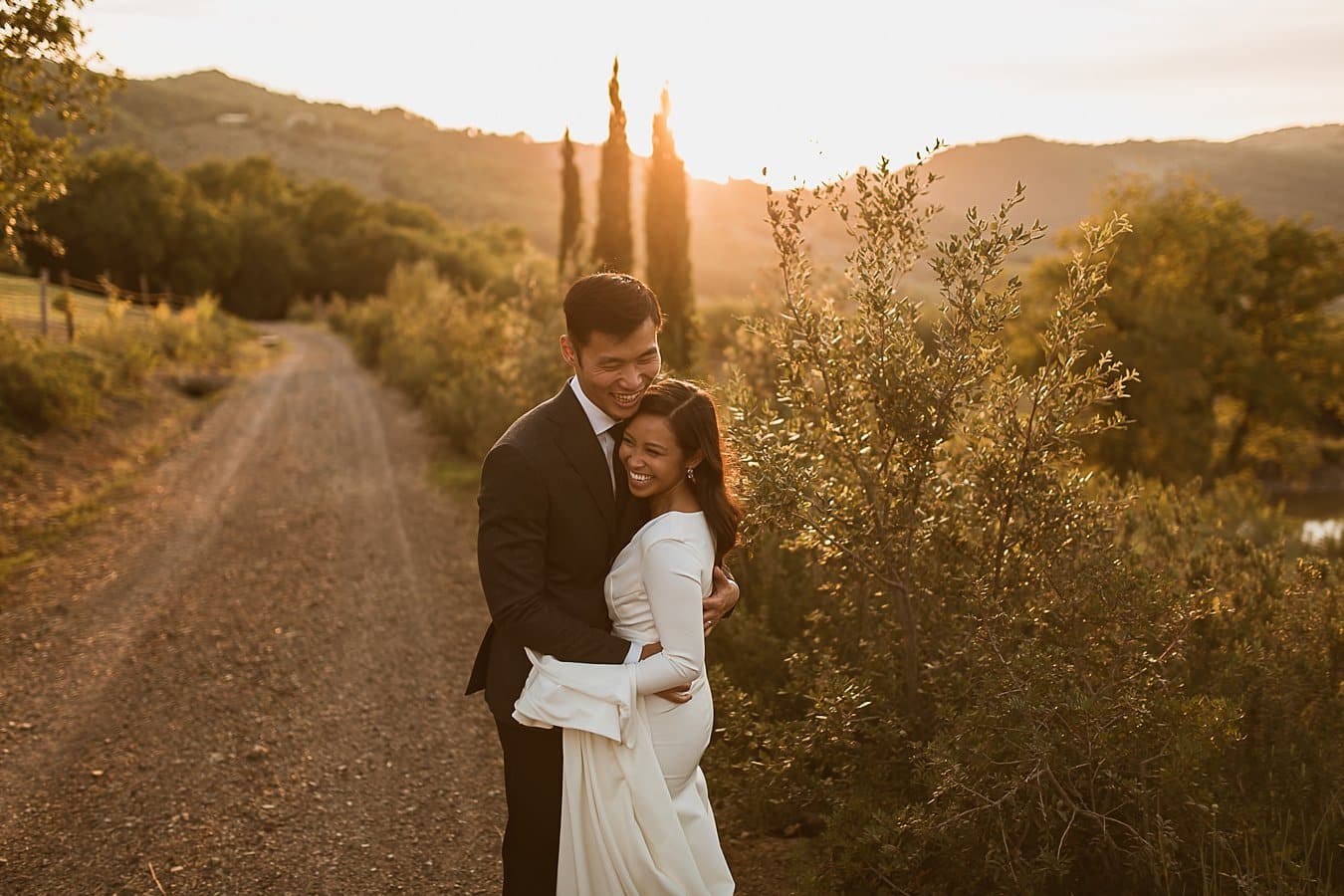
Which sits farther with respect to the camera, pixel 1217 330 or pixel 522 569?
pixel 1217 330

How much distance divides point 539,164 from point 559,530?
491 feet

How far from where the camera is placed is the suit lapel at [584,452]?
2.86m

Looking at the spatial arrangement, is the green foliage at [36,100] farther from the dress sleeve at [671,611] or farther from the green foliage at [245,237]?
the green foliage at [245,237]

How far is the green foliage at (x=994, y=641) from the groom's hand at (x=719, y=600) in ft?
1.93

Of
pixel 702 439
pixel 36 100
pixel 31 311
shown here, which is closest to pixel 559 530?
pixel 702 439

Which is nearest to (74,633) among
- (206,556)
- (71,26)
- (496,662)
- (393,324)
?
(206,556)

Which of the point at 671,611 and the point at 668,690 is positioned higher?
the point at 671,611

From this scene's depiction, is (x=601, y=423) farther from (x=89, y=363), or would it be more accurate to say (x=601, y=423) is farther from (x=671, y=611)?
(x=89, y=363)

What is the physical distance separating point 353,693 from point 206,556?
401cm

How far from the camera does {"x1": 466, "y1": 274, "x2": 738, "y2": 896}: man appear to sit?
2725mm

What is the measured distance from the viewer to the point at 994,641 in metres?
3.32

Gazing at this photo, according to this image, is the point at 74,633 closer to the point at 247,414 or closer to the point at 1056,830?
the point at 1056,830

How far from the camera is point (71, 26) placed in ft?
27.5

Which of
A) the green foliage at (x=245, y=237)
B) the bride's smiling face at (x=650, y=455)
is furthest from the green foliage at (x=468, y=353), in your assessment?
the green foliage at (x=245, y=237)
